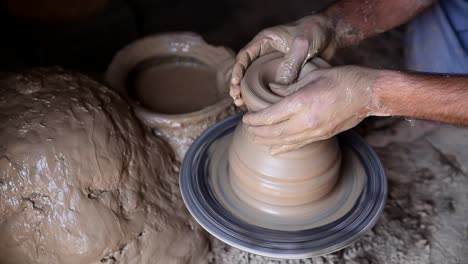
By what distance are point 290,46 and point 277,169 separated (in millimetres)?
485

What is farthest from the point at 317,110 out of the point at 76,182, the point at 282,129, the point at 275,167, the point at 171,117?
the point at 76,182

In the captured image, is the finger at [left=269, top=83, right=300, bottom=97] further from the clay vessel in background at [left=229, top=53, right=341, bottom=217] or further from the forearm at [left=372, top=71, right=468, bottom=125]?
the forearm at [left=372, top=71, right=468, bottom=125]

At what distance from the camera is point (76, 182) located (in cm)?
184

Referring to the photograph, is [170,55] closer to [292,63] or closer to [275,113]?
[292,63]

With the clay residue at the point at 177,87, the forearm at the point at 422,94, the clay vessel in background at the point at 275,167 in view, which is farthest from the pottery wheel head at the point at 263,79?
the clay residue at the point at 177,87

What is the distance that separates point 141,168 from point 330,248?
821 mm

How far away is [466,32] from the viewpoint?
2305mm

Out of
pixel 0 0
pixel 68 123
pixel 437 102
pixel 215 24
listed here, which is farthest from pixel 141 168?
pixel 215 24

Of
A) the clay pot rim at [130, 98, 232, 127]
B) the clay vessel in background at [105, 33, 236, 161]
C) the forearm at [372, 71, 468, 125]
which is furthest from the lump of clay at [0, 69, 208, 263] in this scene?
the forearm at [372, 71, 468, 125]

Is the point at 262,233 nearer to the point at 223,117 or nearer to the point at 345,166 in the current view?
the point at 345,166

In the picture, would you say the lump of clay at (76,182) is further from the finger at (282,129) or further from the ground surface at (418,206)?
the finger at (282,129)

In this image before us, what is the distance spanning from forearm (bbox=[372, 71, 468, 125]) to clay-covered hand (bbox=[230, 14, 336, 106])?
1.06 ft

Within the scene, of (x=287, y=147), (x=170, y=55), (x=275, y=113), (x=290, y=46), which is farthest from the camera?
(x=170, y=55)

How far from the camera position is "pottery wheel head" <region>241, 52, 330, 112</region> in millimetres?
1688
